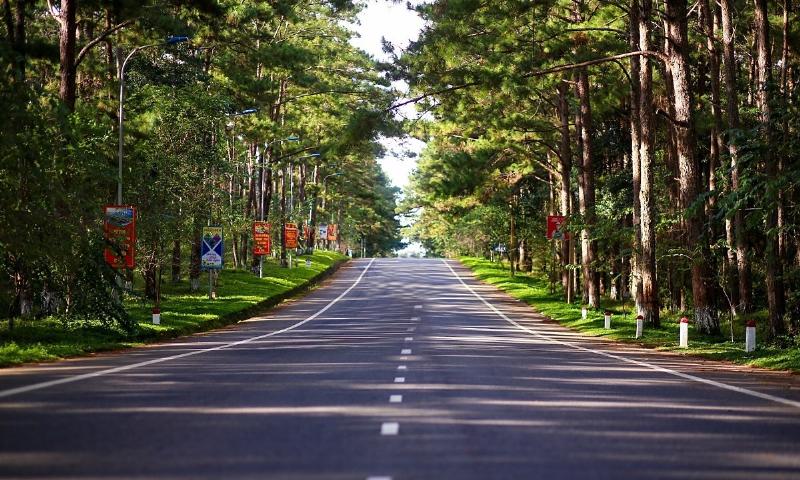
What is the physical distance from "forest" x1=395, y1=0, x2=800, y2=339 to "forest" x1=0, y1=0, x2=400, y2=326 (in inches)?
147

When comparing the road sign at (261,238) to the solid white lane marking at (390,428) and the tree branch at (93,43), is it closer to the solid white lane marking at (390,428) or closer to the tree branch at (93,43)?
the tree branch at (93,43)

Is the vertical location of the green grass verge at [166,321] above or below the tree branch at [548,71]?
below

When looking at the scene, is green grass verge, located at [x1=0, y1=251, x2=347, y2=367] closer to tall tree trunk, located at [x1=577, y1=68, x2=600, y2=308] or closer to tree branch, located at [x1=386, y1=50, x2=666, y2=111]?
tree branch, located at [x1=386, y1=50, x2=666, y2=111]

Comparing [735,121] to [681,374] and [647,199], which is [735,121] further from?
[681,374]

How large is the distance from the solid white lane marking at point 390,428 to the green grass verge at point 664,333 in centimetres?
1171

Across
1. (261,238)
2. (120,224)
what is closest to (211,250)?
(120,224)

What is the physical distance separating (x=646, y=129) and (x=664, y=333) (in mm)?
6676

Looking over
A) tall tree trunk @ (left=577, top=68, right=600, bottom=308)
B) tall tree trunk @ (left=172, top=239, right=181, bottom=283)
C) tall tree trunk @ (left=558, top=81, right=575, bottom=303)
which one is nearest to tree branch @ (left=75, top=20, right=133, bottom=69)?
tall tree trunk @ (left=172, top=239, right=181, bottom=283)

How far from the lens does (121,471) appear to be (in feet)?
28.9

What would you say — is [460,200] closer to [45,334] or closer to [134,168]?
[134,168]

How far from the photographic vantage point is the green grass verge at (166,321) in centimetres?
2389

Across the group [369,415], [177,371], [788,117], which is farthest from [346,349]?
[369,415]

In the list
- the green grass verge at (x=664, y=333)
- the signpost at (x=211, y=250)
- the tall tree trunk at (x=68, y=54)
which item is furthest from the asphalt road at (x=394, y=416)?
the signpost at (x=211, y=250)

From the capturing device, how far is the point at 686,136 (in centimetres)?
3148
